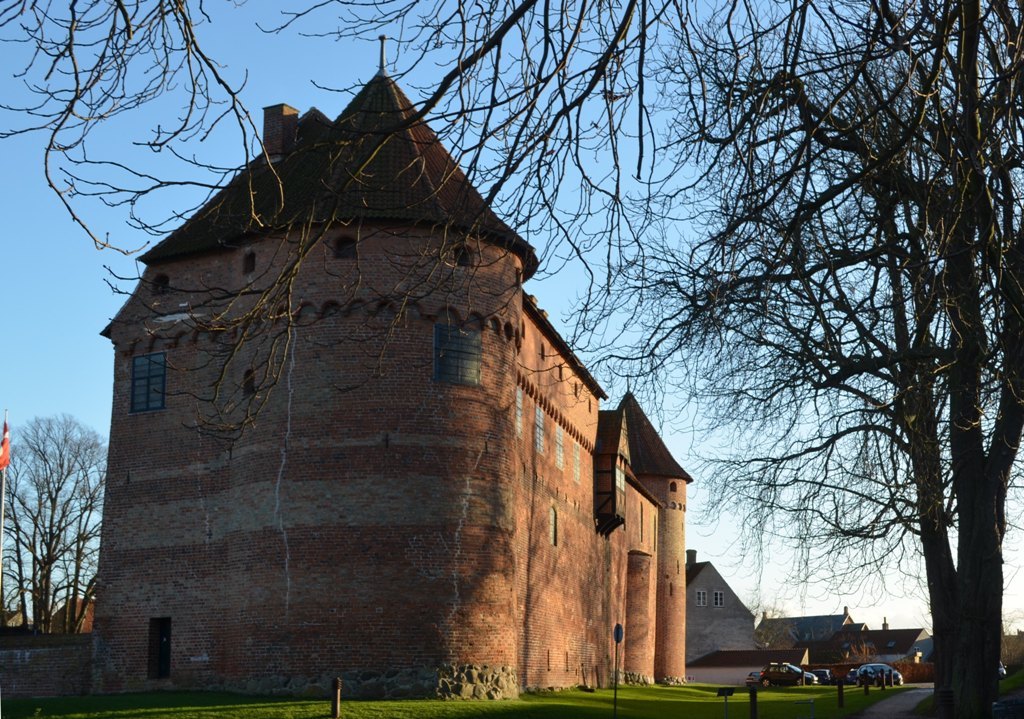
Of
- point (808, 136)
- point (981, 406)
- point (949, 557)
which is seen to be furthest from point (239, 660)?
point (808, 136)

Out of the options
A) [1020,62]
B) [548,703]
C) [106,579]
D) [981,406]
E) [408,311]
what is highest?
[408,311]

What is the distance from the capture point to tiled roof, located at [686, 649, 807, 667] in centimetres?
7550

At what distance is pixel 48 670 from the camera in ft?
90.9

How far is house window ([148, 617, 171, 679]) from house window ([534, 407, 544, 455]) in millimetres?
10495

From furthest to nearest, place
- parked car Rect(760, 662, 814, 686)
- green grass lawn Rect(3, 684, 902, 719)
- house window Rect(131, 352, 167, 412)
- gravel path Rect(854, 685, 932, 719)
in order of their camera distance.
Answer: parked car Rect(760, 662, 814, 686), house window Rect(131, 352, 167, 412), gravel path Rect(854, 685, 932, 719), green grass lawn Rect(3, 684, 902, 719)

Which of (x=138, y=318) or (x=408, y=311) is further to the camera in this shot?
(x=138, y=318)

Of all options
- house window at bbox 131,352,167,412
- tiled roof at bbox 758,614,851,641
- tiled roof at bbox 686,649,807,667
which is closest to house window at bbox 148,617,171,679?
house window at bbox 131,352,167,412

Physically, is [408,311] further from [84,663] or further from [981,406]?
[981,406]

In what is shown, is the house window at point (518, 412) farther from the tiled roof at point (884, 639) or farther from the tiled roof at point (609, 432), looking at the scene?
the tiled roof at point (884, 639)

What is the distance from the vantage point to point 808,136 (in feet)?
22.0

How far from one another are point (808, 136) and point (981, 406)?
941cm

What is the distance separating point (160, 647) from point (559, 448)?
13.2 m

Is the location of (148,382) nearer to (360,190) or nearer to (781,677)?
(360,190)

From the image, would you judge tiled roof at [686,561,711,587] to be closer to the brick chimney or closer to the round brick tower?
the round brick tower
